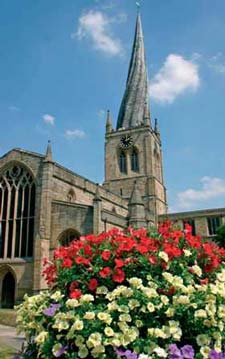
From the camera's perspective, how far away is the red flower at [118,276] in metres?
4.69

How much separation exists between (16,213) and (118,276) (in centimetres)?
2568

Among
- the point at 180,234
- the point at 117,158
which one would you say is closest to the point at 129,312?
the point at 180,234

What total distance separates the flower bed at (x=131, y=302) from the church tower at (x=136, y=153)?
41.8m

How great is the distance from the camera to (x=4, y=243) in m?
28.9

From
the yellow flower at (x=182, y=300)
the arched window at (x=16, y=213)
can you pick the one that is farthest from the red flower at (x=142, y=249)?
the arched window at (x=16, y=213)

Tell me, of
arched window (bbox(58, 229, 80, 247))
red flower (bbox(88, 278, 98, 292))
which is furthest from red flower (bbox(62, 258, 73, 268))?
arched window (bbox(58, 229, 80, 247))

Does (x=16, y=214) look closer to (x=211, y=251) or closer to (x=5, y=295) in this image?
(x=5, y=295)

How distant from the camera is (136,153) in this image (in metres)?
54.6

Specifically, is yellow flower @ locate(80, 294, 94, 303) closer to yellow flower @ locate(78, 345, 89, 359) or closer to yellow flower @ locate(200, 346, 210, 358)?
yellow flower @ locate(78, 345, 89, 359)

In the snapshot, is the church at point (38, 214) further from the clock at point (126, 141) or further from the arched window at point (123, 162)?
the clock at point (126, 141)

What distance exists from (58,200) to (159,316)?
24.8 m

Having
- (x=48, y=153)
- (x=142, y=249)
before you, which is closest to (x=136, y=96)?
(x=48, y=153)

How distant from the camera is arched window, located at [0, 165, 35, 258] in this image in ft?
92.1

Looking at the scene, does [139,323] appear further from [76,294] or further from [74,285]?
[74,285]
